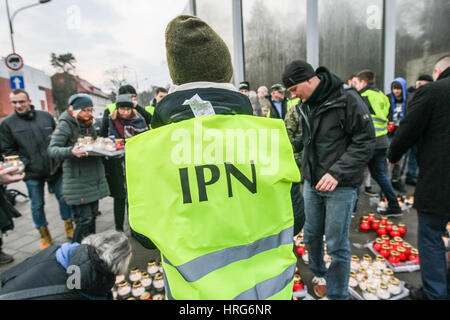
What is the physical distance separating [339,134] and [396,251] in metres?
1.70

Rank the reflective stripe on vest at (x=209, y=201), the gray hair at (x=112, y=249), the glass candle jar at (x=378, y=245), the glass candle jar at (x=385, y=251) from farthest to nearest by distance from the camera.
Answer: the glass candle jar at (x=378, y=245) → the glass candle jar at (x=385, y=251) → the gray hair at (x=112, y=249) → the reflective stripe on vest at (x=209, y=201)

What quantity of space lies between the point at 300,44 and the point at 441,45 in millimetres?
3353

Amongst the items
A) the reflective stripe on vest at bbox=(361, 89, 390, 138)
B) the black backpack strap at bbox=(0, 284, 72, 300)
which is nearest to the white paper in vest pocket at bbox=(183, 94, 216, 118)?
the black backpack strap at bbox=(0, 284, 72, 300)

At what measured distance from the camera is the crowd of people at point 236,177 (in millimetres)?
879

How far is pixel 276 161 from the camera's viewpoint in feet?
3.12

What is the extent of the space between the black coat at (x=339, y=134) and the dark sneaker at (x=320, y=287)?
0.99 meters

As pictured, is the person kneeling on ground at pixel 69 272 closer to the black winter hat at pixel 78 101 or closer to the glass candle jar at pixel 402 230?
the black winter hat at pixel 78 101

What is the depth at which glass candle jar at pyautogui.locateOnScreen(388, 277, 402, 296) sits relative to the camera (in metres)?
2.30

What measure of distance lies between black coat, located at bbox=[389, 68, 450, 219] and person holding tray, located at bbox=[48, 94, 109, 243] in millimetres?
2983

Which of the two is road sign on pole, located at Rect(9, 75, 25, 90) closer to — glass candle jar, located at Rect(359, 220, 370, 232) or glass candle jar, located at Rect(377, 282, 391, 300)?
glass candle jar, located at Rect(359, 220, 370, 232)

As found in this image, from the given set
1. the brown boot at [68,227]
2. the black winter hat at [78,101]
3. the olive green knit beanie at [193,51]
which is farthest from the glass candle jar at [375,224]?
the brown boot at [68,227]
